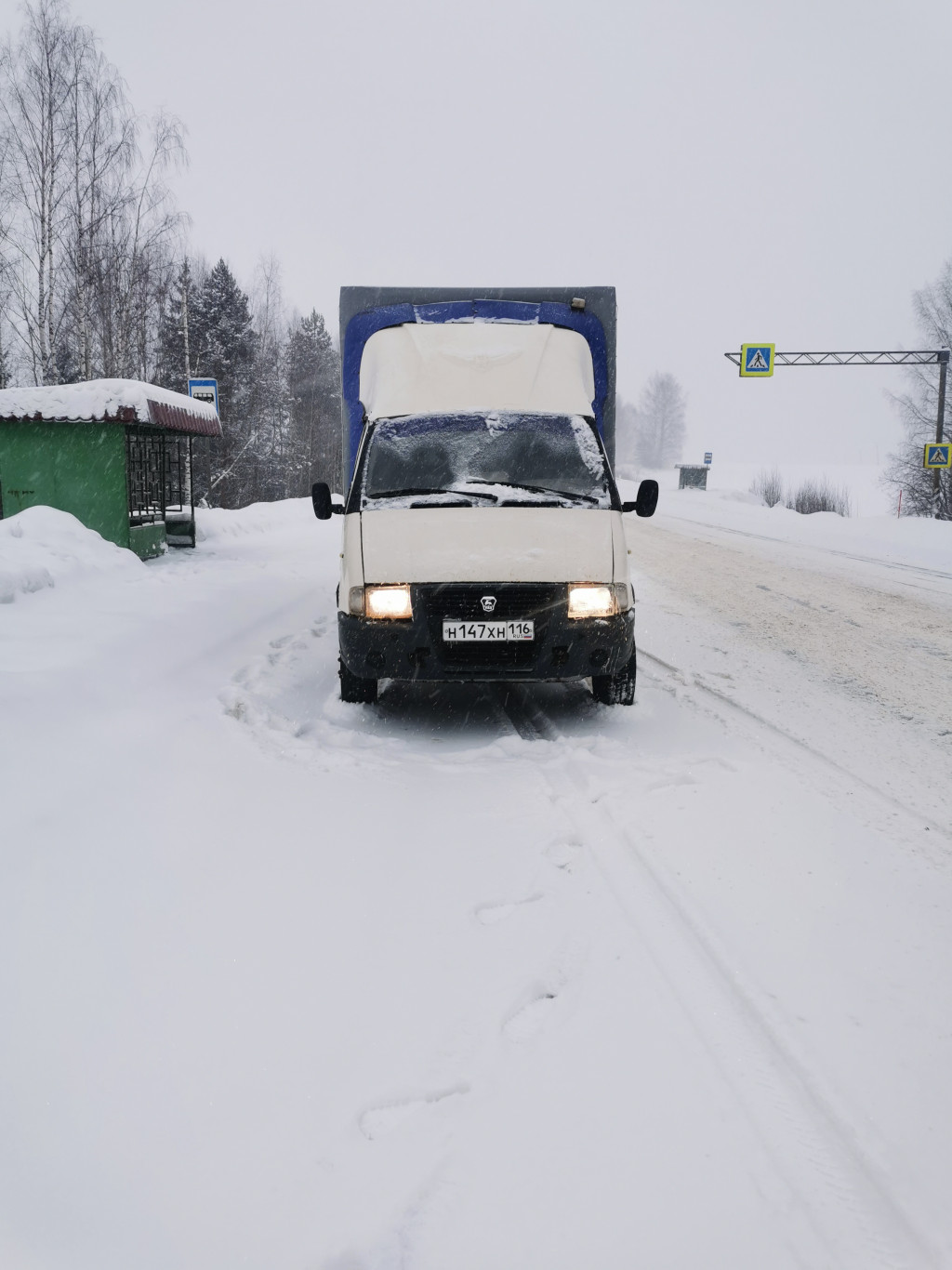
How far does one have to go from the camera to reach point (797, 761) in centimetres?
443

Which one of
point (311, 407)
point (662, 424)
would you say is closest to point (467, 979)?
point (311, 407)

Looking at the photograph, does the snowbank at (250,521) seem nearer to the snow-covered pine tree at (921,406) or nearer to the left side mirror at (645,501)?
the left side mirror at (645,501)

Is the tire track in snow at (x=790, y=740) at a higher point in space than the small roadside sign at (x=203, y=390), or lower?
lower

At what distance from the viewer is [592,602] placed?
484 cm

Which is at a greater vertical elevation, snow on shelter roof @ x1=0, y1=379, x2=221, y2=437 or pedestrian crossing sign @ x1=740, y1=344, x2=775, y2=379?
pedestrian crossing sign @ x1=740, y1=344, x2=775, y2=379

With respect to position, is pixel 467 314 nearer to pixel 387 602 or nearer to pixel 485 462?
A: pixel 485 462

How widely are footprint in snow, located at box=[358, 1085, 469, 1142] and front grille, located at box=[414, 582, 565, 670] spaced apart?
2.84m

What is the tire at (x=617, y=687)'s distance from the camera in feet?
17.4

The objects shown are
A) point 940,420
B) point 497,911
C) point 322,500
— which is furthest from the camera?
point 940,420

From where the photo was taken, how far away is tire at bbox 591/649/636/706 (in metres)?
5.31

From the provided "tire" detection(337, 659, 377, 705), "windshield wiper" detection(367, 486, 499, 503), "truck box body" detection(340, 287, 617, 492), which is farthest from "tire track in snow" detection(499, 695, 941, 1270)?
"truck box body" detection(340, 287, 617, 492)

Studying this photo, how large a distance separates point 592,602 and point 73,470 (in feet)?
30.9

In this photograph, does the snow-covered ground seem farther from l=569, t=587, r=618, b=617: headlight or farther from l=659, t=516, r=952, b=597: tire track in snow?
l=659, t=516, r=952, b=597: tire track in snow

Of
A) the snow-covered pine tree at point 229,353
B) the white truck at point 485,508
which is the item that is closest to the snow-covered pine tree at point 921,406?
the snow-covered pine tree at point 229,353
